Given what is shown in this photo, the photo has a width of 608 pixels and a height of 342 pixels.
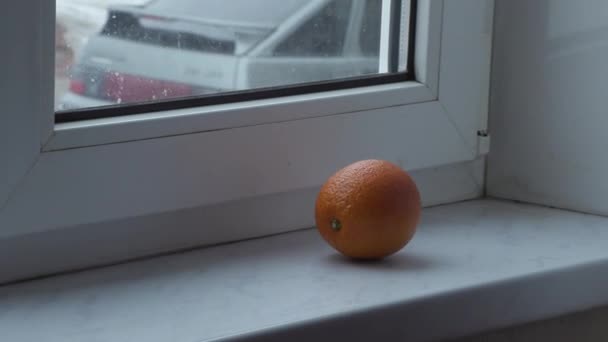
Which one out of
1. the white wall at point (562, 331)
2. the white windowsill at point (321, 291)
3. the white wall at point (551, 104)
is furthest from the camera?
the white wall at point (551, 104)

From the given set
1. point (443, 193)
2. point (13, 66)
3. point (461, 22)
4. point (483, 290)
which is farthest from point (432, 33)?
point (13, 66)

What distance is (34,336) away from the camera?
2.20 feet

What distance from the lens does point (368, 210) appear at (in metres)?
0.78

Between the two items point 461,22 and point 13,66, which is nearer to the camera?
point 13,66

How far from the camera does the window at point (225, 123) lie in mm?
741

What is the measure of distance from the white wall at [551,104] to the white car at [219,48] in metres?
0.15

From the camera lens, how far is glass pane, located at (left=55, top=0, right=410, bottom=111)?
0.78m

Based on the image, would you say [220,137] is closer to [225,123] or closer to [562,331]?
[225,123]

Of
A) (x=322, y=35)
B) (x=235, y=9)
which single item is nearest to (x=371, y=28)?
(x=322, y=35)

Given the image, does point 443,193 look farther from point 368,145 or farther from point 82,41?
point 82,41

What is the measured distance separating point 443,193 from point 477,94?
0.11 meters

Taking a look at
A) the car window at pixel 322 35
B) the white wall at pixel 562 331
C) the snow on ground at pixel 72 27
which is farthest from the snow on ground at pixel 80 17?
the white wall at pixel 562 331

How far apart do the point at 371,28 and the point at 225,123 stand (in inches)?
8.0

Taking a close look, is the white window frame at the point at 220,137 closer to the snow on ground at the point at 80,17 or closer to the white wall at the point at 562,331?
the snow on ground at the point at 80,17
